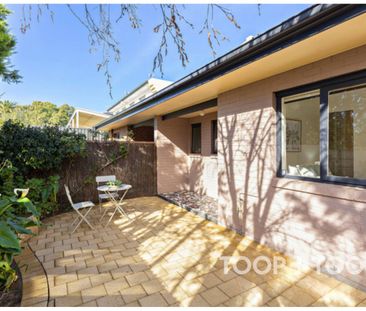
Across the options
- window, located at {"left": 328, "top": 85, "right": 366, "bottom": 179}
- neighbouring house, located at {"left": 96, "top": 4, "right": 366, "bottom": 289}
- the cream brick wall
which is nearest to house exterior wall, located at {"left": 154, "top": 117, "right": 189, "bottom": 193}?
the cream brick wall

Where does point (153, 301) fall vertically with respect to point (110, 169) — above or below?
below

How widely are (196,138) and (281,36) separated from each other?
16.9 ft

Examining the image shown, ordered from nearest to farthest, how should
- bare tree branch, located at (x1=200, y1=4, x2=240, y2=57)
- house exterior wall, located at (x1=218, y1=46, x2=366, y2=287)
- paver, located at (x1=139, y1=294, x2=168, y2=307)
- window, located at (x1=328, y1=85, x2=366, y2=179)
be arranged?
bare tree branch, located at (x1=200, y1=4, x2=240, y2=57)
paver, located at (x1=139, y1=294, x2=168, y2=307)
house exterior wall, located at (x1=218, y1=46, x2=366, y2=287)
window, located at (x1=328, y1=85, x2=366, y2=179)

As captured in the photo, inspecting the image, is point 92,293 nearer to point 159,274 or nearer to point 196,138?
point 159,274

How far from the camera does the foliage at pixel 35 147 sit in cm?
428

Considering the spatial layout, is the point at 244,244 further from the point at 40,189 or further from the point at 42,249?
the point at 40,189

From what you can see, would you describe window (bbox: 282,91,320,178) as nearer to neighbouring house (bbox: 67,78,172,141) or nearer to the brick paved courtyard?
the brick paved courtyard

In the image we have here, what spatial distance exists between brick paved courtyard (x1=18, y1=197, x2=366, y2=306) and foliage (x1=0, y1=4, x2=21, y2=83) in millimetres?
3248

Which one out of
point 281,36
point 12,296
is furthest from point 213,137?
point 12,296

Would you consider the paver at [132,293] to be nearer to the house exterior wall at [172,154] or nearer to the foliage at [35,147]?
the foliage at [35,147]

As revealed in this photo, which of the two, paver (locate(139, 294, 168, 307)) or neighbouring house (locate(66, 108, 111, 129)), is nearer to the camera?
paver (locate(139, 294, 168, 307))

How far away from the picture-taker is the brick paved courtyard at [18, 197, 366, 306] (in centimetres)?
217

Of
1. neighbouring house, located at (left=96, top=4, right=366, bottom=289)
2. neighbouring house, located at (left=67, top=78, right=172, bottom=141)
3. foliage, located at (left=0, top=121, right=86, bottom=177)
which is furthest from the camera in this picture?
neighbouring house, located at (left=67, top=78, right=172, bottom=141)

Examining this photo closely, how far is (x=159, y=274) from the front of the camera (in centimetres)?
261
